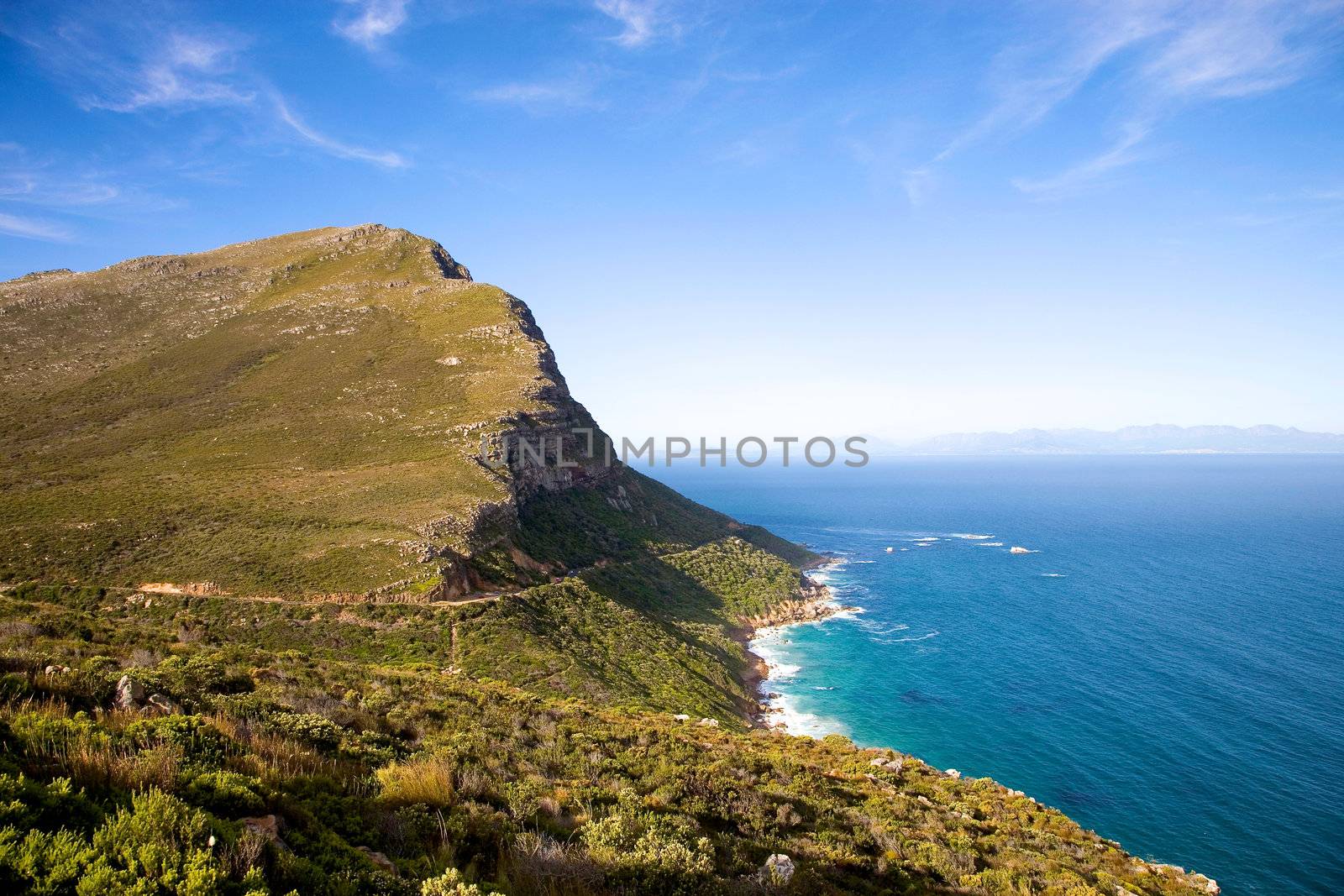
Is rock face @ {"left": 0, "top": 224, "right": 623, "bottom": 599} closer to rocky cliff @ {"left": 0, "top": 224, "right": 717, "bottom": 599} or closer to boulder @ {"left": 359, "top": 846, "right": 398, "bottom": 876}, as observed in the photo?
rocky cliff @ {"left": 0, "top": 224, "right": 717, "bottom": 599}

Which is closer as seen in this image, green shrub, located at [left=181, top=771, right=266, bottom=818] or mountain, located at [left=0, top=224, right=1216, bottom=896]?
green shrub, located at [left=181, top=771, right=266, bottom=818]

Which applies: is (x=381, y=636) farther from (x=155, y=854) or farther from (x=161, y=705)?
(x=155, y=854)

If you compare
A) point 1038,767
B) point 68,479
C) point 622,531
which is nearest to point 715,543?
point 622,531

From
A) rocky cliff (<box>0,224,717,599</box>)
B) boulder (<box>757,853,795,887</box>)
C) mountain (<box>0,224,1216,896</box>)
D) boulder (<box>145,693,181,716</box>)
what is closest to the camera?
mountain (<box>0,224,1216,896</box>)

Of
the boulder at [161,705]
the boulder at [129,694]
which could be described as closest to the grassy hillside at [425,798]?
the boulder at [129,694]

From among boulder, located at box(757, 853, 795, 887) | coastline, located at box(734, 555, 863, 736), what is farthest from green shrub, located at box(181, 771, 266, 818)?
coastline, located at box(734, 555, 863, 736)

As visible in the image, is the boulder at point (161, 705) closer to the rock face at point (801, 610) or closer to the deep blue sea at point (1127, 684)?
the deep blue sea at point (1127, 684)

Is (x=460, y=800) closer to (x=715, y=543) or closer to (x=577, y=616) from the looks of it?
(x=577, y=616)
